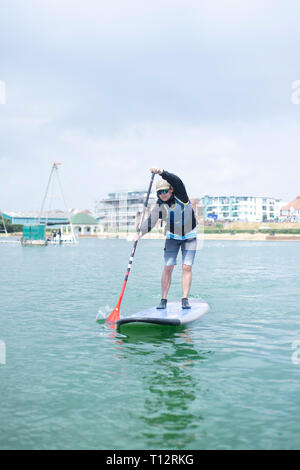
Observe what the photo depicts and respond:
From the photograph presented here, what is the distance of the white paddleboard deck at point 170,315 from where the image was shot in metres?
8.80

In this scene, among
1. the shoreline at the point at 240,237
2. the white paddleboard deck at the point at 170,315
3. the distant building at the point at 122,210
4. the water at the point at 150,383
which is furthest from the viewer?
the distant building at the point at 122,210

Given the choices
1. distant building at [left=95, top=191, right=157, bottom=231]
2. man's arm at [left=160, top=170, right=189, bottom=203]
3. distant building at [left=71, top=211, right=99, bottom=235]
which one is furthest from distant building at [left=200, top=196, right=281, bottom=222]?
man's arm at [left=160, top=170, right=189, bottom=203]

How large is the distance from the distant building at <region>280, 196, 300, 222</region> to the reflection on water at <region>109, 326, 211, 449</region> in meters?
175

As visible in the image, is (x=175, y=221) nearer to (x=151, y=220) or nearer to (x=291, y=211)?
(x=151, y=220)

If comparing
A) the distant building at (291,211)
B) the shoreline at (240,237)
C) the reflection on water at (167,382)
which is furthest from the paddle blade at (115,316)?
the distant building at (291,211)

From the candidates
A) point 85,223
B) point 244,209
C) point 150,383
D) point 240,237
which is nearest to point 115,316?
point 150,383

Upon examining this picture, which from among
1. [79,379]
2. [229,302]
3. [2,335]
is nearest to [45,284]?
[229,302]

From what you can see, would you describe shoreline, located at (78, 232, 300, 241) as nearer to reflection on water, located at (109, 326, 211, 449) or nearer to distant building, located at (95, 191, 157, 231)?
distant building, located at (95, 191, 157, 231)

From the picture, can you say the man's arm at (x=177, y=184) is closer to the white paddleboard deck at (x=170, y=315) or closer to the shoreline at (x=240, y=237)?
the white paddleboard deck at (x=170, y=315)

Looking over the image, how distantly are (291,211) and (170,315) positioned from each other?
182m

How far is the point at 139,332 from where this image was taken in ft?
29.8

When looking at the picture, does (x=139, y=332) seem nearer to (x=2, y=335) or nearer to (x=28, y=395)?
(x=2, y=335)

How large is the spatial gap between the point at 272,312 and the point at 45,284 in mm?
10239

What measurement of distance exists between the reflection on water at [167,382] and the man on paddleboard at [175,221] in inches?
52.9
